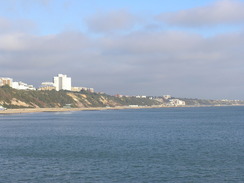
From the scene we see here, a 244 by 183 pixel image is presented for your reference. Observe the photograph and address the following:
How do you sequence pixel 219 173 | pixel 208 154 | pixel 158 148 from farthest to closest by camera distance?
pixel 158 148, pixel 208 154, pixel 219 173

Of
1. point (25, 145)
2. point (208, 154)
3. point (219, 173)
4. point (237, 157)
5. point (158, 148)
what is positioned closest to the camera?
point (219, 173)

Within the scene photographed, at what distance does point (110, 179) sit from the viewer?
90.4ft

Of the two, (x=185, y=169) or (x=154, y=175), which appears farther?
(x=185, y=169)

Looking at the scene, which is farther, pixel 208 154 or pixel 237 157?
pixel 208 154

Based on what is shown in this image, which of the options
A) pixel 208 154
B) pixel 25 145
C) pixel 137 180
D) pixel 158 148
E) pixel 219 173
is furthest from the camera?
pixel 25 145

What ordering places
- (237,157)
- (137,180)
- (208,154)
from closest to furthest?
1. (137,180)
2. (237,157)
3. (208,154)

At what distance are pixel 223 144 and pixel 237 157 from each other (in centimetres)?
1147

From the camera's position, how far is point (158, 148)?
44312 mm

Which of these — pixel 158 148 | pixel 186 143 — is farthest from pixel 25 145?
pixel 186 143

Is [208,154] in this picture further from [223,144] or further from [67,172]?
[67,172]

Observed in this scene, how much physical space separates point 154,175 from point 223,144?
2259 cm

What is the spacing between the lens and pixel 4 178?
27.6m

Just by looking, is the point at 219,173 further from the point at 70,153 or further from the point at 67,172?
the point at 70,153

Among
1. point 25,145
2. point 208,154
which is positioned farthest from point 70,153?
point 208,154
